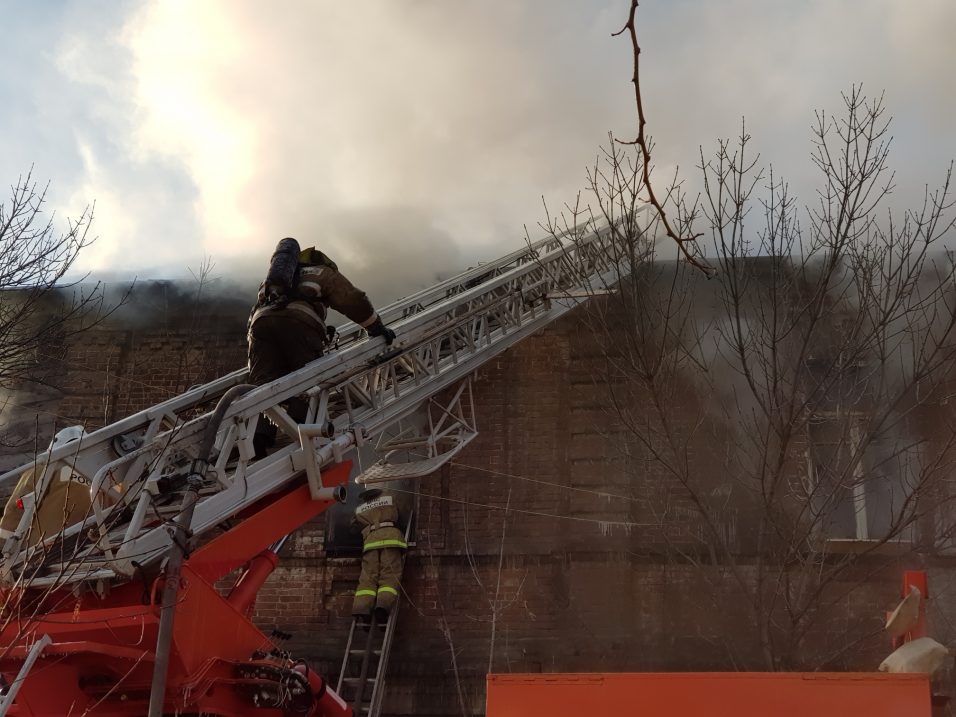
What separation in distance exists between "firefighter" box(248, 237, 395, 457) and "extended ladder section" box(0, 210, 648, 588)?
0.54ft

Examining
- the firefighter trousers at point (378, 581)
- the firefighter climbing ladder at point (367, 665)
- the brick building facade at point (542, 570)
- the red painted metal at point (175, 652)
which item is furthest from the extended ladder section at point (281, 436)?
the firefighter climbing ladder at point (367, 665)

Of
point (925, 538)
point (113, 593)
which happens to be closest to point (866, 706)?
point (113, 593)

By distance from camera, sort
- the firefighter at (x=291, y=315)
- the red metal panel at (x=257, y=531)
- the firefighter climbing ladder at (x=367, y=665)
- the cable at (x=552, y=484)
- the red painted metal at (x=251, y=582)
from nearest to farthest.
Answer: the red metal panel at (x=257, y=531) → the red painted metal at (x=251, y=582) → the firefighter at (x=291, y=315) → the firefighter climbing ladder at (x=367, y=665) → the cable at (x=552, y=484)

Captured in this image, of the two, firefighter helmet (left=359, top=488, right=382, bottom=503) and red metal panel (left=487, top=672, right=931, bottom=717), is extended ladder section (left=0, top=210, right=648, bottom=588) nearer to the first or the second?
firefighter helmet (left=359, top=488, right=382, bottom=503)

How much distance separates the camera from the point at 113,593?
13.5 ft

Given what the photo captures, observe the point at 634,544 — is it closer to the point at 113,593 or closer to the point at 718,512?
the point at 718,512

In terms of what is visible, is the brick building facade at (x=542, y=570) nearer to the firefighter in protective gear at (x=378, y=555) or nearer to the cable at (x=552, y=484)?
the cable at (x=552, y=484)

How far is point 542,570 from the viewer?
8.08 metres

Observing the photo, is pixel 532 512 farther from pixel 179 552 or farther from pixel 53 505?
pixel 53 505

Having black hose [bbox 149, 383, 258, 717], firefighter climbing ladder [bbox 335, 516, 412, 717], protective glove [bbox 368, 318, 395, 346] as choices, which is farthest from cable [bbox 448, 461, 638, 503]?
black hose [bbox 149, 383, 258, 717]

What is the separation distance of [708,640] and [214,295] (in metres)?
6.10

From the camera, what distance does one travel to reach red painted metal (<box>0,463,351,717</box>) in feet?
13.1

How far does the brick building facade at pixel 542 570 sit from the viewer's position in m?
7.58

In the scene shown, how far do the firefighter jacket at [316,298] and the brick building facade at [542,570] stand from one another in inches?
118
